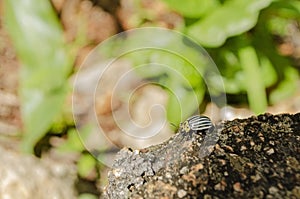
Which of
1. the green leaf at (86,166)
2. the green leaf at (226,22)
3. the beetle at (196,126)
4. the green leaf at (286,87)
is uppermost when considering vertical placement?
the beetle at (196,126)

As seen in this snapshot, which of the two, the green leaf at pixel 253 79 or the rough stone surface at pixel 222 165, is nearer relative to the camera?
the rough stone surface at pixel 222 165

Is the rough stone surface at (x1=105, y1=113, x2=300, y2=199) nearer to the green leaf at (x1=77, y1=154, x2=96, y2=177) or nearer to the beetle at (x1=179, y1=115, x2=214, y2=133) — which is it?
the beetle at (x1=179, y1=115, x2=214, y2=133)

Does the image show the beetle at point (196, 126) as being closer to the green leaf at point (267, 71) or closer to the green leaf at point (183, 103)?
the green leaf at point (183, 103)

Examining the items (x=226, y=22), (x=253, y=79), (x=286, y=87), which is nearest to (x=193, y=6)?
(x=226, y=22)

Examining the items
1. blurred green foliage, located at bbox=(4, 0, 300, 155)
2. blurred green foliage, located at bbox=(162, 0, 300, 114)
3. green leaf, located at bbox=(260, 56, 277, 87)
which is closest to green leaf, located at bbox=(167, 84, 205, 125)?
blurred green foliage, located at bbox=(4, 0, 300, 155)

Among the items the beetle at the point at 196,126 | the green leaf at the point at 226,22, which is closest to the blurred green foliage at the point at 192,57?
the green leaf at the point at 226,22

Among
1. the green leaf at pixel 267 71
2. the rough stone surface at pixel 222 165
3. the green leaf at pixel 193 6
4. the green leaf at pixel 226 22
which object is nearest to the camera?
the rough stone surface at pixel 222 165

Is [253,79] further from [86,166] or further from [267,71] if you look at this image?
[86,166]
